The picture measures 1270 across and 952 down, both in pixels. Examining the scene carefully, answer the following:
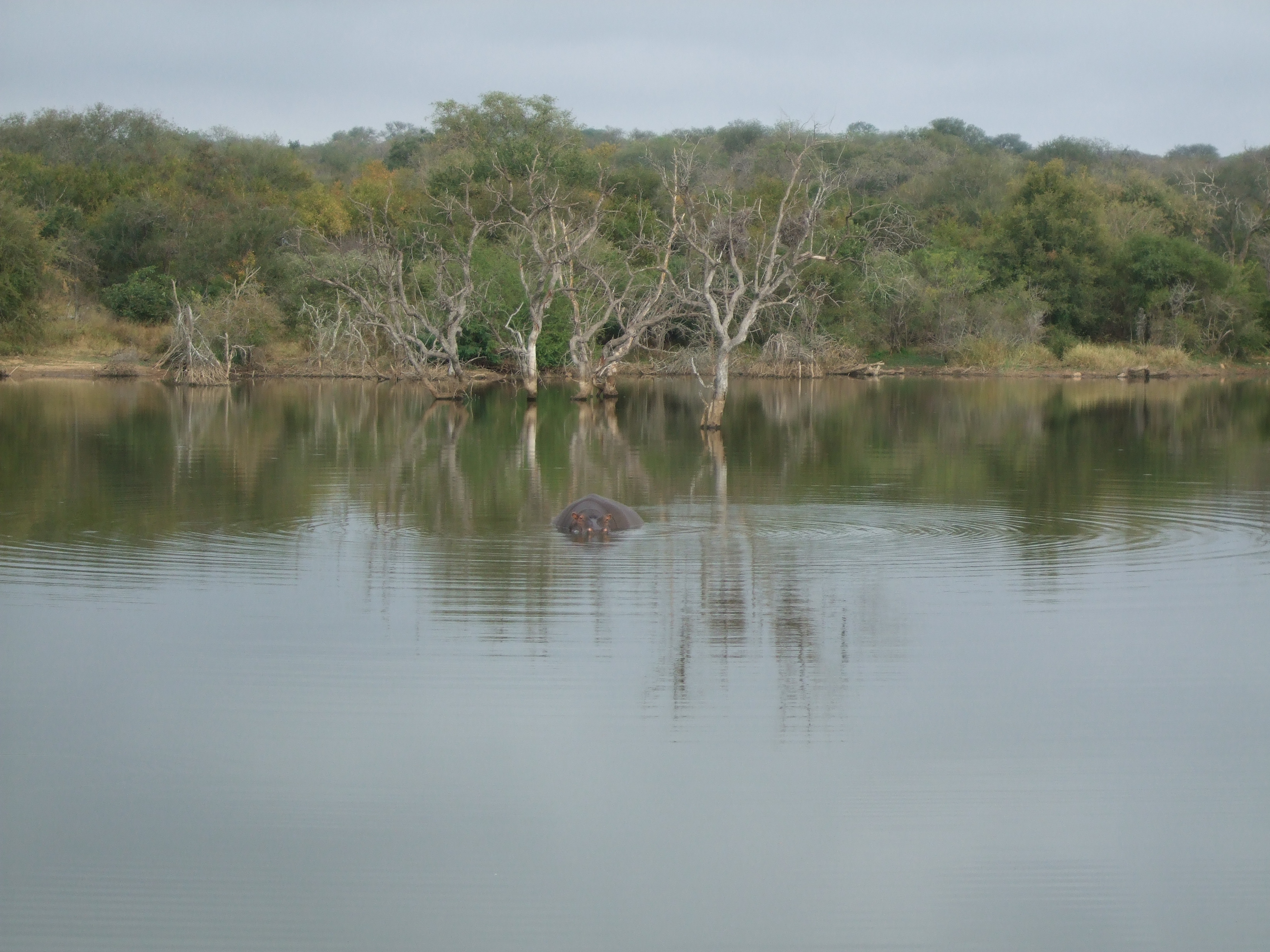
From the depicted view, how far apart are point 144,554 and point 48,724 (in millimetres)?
5660

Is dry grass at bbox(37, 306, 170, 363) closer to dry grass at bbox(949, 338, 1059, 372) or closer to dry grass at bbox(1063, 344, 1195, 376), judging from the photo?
dry grass at bbox(949, 338, 1059, 372)

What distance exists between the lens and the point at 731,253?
30641mm

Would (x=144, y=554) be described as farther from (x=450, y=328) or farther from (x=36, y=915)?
(x=450, y=328)

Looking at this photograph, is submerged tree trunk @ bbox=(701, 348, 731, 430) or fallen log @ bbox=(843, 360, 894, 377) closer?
submerged tree trunk @ bbox=(701, 348, 731, 430)

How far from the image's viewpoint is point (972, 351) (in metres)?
62.0

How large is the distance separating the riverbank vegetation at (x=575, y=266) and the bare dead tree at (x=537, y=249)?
191 mm

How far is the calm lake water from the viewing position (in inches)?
233

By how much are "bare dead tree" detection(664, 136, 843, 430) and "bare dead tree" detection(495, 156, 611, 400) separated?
336 cm

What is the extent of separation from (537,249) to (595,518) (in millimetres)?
25104

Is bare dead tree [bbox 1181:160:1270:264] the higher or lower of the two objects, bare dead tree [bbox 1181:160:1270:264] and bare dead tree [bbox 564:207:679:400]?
the higher

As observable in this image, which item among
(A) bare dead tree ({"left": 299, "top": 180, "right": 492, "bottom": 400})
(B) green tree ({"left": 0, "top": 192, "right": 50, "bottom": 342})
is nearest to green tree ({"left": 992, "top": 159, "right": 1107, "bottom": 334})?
(A) bare dead tree ({"left": 299, "top": 180, "right": 492, "bottom": 400})

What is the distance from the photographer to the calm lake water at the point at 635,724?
19.5 feet

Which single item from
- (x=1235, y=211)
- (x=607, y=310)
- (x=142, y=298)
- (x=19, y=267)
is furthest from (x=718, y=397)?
(x=1235, y=211)

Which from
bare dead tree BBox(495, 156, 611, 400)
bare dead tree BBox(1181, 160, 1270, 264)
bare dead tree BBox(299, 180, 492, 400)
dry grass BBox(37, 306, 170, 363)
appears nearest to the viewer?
bare dead tree BBox(495, 156, 611, 400)
